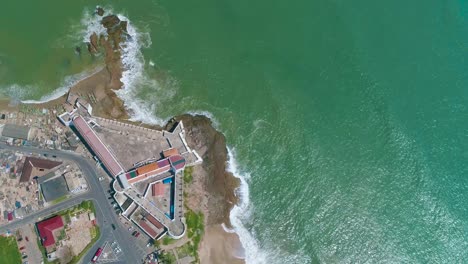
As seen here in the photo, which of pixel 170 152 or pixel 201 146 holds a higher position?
pixel 170 152

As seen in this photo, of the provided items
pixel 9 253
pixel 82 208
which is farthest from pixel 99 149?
pixel 9 253

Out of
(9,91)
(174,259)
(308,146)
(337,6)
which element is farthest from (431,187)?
(9,91)

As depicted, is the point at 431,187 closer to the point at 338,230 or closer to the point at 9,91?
the point at 338,230

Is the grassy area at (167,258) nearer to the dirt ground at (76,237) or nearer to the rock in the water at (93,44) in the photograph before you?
the dirt ground at (76,237)

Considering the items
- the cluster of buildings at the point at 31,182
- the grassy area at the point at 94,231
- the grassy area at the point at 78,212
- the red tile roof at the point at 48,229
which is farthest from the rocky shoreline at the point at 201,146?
the red tile roof at the point at 48,229

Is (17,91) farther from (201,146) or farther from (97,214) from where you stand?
(201,146)
